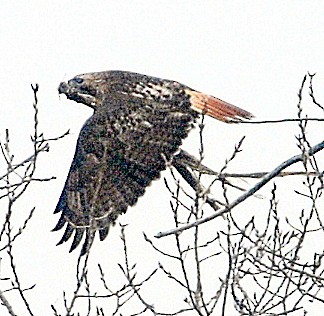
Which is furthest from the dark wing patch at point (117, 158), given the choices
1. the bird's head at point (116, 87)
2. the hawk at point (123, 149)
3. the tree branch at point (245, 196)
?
the tree branch at point (245, 196)

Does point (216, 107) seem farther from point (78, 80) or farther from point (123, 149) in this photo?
point (78, 80)

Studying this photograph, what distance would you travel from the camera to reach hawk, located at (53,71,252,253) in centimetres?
845

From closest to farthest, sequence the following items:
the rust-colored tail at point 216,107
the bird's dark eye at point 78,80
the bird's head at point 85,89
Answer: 1. the rust-colored tail at point 216,107
2. the bird's head at point 85,89
3. the bird's dark eye at point 78,80

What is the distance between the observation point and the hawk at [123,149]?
27.7 feet

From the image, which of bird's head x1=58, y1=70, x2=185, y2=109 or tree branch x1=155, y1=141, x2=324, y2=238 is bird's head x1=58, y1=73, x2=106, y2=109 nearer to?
bird's head x1=58, y1=70, x2=185, y2=109

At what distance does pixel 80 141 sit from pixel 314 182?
2.64 metres

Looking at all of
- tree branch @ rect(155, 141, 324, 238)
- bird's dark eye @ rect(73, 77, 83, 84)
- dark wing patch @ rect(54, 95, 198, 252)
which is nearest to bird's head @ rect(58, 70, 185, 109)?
bird's dark eye @ rect(73, 77, 83, 84)

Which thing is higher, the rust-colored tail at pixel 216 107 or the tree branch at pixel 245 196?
the rust-colored tail at pixel 216 107

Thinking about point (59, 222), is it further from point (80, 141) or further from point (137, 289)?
point (137, 289)

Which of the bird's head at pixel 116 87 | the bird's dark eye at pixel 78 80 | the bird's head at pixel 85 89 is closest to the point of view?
the bird's head at pixel 116 87

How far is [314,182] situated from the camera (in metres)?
6.41

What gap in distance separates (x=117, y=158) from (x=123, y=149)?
0.10m

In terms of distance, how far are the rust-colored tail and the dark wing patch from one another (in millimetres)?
71

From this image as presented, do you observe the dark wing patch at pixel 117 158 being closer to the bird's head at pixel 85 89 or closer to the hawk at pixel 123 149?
the hawk at pixel 123 149
